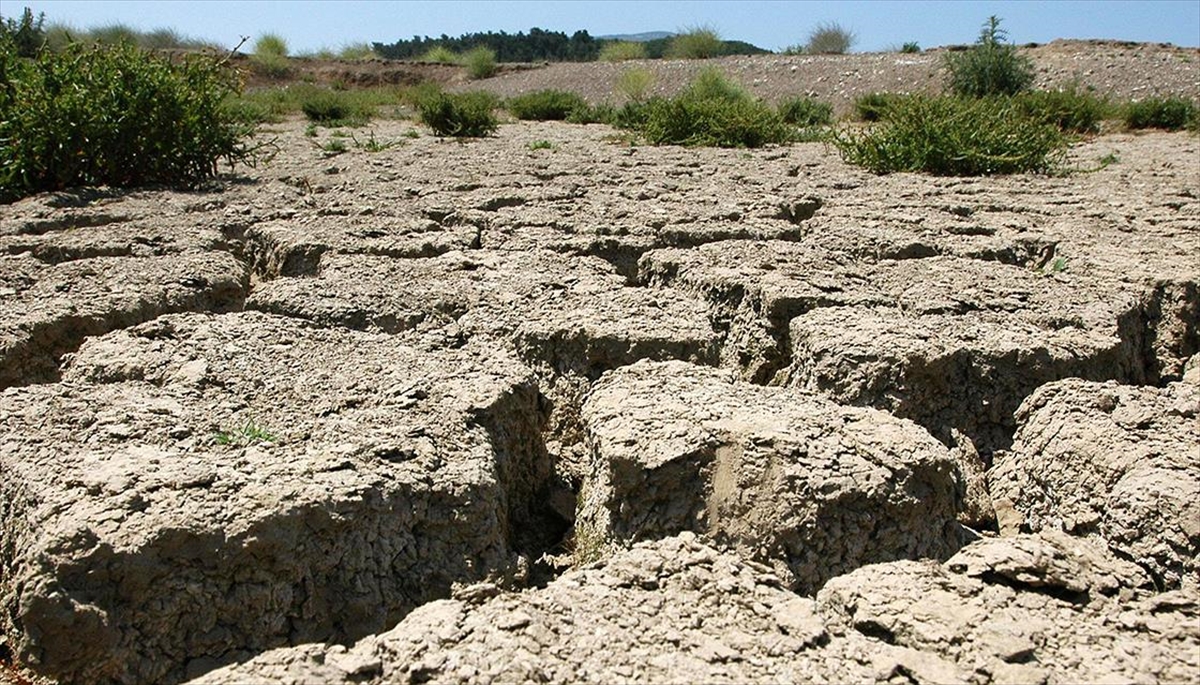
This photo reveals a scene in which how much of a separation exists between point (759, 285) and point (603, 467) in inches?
40.0

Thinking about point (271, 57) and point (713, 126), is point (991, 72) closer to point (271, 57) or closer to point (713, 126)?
point (713, 126)

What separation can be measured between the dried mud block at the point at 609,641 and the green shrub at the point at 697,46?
23744mm

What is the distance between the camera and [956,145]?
5.01 metres

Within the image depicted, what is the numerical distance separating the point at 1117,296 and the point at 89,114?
4105mm

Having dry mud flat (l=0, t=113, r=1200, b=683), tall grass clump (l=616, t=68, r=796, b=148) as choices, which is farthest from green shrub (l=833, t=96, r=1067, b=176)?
dry mud flat (l=0, t=113, r=1200, b=683)

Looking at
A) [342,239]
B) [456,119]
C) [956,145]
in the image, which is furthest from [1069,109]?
[342,239]

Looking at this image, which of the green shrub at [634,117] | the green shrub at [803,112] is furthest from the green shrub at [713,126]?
the green shrub at [803,112]

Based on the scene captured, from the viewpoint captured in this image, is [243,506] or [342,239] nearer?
[243,506]

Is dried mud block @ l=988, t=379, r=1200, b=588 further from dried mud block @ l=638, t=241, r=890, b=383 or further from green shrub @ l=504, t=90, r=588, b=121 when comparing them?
green shrub @ l=504, t=90, r=588, b=121

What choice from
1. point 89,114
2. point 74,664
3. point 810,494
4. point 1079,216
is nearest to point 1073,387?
point 810,494

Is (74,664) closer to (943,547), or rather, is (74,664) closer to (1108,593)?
(943,547)

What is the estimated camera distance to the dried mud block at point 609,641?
3.65 feet

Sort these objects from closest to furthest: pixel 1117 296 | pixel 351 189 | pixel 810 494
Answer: pixel 810 494, pixel 1117 296, pixel 351 189

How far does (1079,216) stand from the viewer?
3.63m
